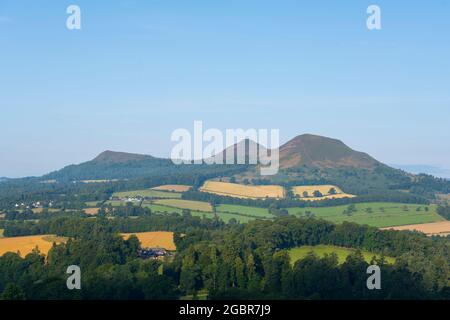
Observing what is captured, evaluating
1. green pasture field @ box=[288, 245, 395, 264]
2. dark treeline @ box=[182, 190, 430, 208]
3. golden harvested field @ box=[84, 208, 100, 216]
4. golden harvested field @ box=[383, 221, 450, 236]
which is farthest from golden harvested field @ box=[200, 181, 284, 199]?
green pasture field @ box=[288, 245, 395, 264]

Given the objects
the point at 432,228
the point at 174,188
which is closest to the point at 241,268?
the point at 432,228

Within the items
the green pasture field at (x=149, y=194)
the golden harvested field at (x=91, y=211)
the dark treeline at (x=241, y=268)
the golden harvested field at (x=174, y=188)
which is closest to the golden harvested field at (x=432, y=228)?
the dark treeline at (x=241, y=268)

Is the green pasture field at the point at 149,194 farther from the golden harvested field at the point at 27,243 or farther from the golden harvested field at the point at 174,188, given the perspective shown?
the golden harvested field at the point at 27,243
